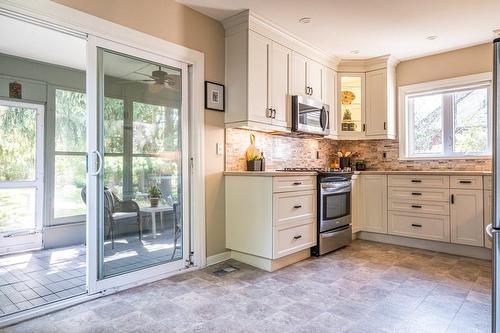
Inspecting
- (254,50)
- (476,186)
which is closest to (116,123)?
(254,50)

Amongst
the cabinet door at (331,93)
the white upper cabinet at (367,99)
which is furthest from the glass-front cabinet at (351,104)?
the cabinet door at (331,93)

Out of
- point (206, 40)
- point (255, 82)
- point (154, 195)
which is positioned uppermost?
point (206, 40)

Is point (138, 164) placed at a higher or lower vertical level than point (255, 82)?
lower

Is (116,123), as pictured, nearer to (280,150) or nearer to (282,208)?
(282,208)

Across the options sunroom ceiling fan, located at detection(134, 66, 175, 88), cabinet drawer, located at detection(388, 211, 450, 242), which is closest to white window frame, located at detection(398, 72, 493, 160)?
cabinet drawer, located at detection(388, 211, 450, 242)

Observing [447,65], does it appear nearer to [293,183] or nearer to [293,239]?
[293,183]

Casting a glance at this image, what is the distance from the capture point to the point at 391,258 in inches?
140

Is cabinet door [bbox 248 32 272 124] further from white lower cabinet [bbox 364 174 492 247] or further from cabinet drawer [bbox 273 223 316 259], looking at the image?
white lower cabinet [bbox 364 174 492 247]

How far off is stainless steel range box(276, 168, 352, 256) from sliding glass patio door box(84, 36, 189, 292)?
Answer: 1.51 meters

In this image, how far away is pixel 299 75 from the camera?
3.97 m

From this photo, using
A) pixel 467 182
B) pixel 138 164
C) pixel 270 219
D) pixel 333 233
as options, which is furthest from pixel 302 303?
pixel 467 182

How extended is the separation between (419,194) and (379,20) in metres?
2.16

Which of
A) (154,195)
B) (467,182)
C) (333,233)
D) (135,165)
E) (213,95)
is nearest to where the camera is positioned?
(135,165)

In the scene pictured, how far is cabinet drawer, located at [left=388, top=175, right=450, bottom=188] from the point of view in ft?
12.5
